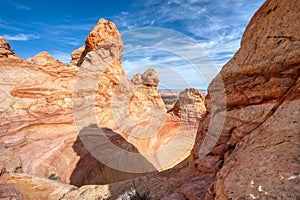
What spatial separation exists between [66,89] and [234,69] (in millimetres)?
12038

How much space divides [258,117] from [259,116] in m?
0.03

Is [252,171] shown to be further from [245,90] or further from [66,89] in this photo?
[66,89]

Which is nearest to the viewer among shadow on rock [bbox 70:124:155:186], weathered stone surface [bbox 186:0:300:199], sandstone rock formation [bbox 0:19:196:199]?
weathered stone surface [bbox 186:0:300:199]

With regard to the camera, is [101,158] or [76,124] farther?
[76,124]

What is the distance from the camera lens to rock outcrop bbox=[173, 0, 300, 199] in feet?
8.48

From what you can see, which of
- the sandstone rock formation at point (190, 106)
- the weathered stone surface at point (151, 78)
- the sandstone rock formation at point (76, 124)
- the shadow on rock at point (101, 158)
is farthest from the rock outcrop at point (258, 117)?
the weathered stone surface at point (151, 78)

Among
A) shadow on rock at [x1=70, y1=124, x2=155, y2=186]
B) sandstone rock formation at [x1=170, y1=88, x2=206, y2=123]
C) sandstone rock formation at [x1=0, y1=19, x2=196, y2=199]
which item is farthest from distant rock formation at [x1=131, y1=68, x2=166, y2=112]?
shadow on rock at [x1=70, y1=124, x2=155, y2=186]

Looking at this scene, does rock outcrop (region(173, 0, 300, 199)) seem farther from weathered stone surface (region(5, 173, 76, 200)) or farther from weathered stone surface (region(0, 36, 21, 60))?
weathered stone surface (region(0, 36, 21, 60))

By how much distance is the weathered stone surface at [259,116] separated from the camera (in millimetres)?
2577

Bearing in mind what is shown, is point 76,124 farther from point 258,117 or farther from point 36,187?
point 258,117

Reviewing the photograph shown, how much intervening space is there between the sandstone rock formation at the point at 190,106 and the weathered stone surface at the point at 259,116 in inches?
722

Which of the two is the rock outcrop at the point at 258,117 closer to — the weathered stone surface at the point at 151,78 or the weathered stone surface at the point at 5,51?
the weathered stone surface at the point at 5,51

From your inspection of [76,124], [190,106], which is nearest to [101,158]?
[76,124]

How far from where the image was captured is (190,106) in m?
25.2
